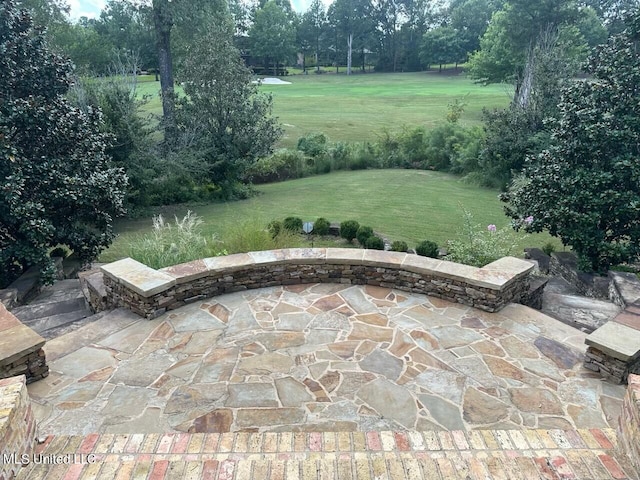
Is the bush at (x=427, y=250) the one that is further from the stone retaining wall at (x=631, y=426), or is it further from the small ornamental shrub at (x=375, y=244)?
the stone retaining wall at (x=631, y=426)

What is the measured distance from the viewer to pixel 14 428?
2361 millimetres

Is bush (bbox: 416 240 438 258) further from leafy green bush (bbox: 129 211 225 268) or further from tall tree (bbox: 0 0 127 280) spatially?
tall tree (bbox: 0 0 127 280)

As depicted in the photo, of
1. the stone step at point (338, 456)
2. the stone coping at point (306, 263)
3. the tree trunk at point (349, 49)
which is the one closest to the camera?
the stone step at point (338, 456)

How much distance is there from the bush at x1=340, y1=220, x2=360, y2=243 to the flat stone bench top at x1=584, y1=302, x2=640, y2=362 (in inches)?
217

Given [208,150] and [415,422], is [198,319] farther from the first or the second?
[208,150]

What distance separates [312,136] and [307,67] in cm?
5063

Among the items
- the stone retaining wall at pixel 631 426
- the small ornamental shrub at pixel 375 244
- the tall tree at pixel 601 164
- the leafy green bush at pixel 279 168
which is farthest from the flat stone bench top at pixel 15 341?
the leafy green bush at pixel 279 168

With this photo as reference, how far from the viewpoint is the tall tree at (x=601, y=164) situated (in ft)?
19.7

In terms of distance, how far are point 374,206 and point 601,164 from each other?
637cm

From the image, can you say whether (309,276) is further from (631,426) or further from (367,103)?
(367,103)

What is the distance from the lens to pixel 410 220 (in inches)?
427

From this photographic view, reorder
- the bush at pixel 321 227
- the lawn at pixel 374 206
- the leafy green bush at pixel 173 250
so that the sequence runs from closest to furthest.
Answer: the leafy green bush at pixel 173 250, the bush at pixel 321 227, the lawn at pixel 374 206

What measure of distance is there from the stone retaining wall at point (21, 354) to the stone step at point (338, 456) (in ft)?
2.77

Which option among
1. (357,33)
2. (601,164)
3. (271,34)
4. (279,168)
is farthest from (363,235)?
(357,33)
